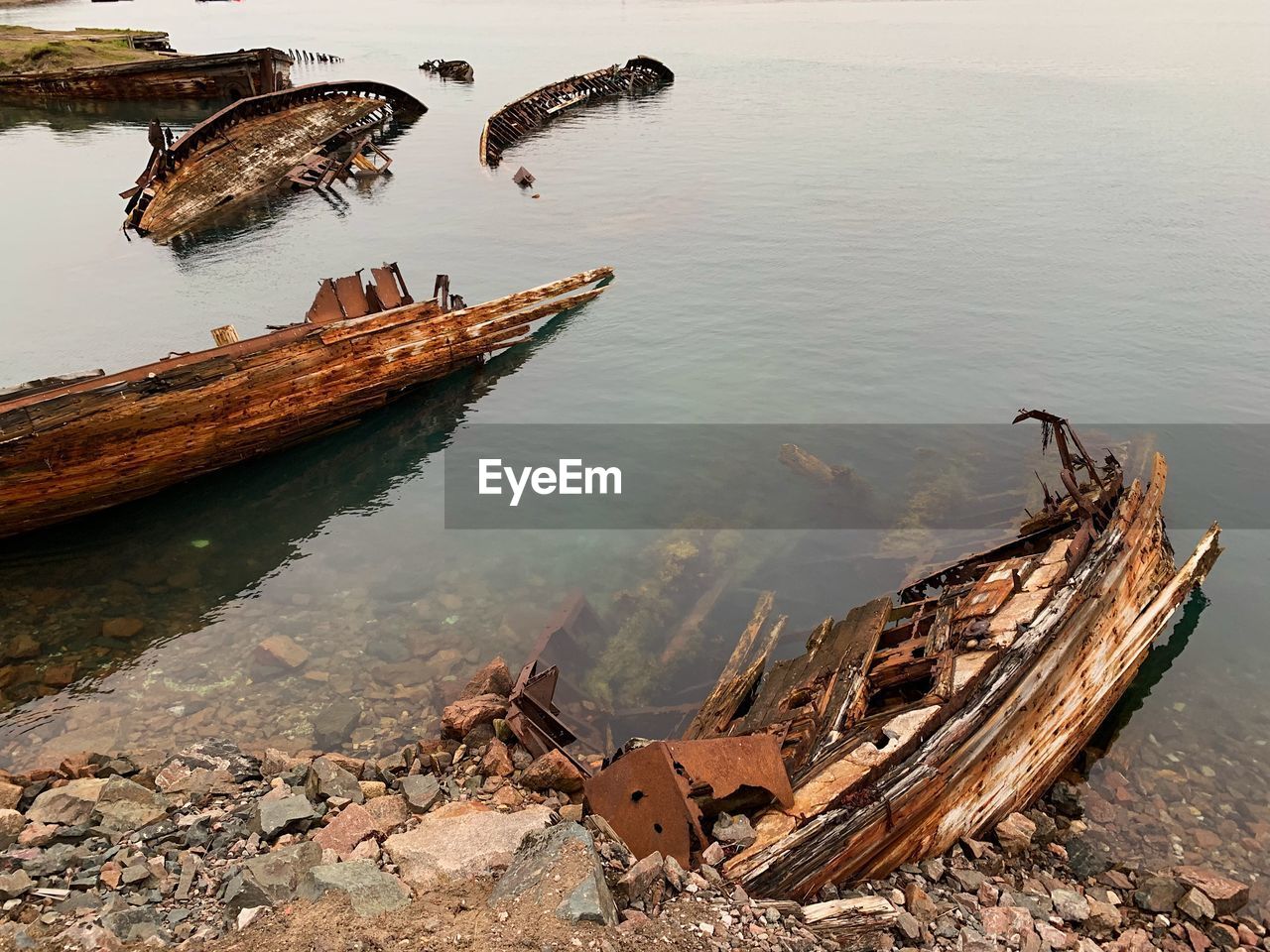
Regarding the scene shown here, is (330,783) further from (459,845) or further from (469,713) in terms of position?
(459,845)

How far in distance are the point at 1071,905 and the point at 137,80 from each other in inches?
2725

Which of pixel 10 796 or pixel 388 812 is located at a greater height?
pixel 10 796

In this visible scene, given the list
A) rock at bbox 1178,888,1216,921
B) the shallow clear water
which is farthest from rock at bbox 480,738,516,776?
rock at bbox 1178,888,1216,921

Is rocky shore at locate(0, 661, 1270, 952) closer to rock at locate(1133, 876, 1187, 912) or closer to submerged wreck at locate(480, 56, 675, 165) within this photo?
rock at locate(1133, 876, 1187, 912)

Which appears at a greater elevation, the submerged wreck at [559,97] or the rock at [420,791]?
the submerged wreck at [559,97]

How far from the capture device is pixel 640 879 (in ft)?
23.8

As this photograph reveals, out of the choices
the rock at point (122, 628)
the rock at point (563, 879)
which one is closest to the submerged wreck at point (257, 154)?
the rock at point (122, 628)

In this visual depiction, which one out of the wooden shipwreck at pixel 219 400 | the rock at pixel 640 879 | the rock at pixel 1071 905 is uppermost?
the wooden shipwreck at pixel 219 400

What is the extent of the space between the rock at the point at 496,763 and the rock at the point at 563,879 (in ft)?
8.64

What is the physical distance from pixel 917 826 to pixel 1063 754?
3439mm

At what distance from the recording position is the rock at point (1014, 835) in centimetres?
966

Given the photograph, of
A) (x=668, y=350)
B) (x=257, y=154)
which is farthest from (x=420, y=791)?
(x=257, y=154)

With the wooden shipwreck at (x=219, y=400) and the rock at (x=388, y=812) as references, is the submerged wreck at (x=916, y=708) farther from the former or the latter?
the wooden shipwreck at (x=219, y=400)

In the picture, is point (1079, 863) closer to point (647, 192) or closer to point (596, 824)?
point (596, 824)
